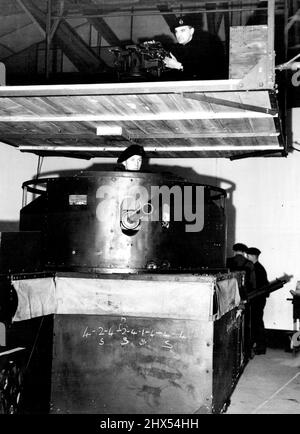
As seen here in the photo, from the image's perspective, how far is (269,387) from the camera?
866cm

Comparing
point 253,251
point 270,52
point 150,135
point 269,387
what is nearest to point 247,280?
point 253,251

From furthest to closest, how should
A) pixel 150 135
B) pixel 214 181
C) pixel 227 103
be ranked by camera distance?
pixel 214 181 < pixel 150 135 < pixel 227 103

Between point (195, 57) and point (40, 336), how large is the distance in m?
9.62

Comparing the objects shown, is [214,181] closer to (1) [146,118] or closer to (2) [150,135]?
(2) [150,135]

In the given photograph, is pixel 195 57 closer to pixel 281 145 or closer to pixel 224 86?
pixel 281 145

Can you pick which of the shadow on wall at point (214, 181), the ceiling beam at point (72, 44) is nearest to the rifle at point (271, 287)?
the shadow on wall at point (214, 181)

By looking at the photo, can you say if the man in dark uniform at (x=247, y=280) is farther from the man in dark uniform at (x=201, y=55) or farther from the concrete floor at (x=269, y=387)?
the man in dark uniform at (x=201, y=55)

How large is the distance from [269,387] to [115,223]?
14.6 ft

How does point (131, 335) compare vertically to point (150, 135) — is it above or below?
below

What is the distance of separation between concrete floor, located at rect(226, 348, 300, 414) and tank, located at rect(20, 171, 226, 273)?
8.14ft

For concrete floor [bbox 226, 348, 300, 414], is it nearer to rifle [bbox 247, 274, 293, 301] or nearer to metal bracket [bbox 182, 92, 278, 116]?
rifle [bbox 247, 274, 293, 301]

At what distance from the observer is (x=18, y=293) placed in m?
5.86
